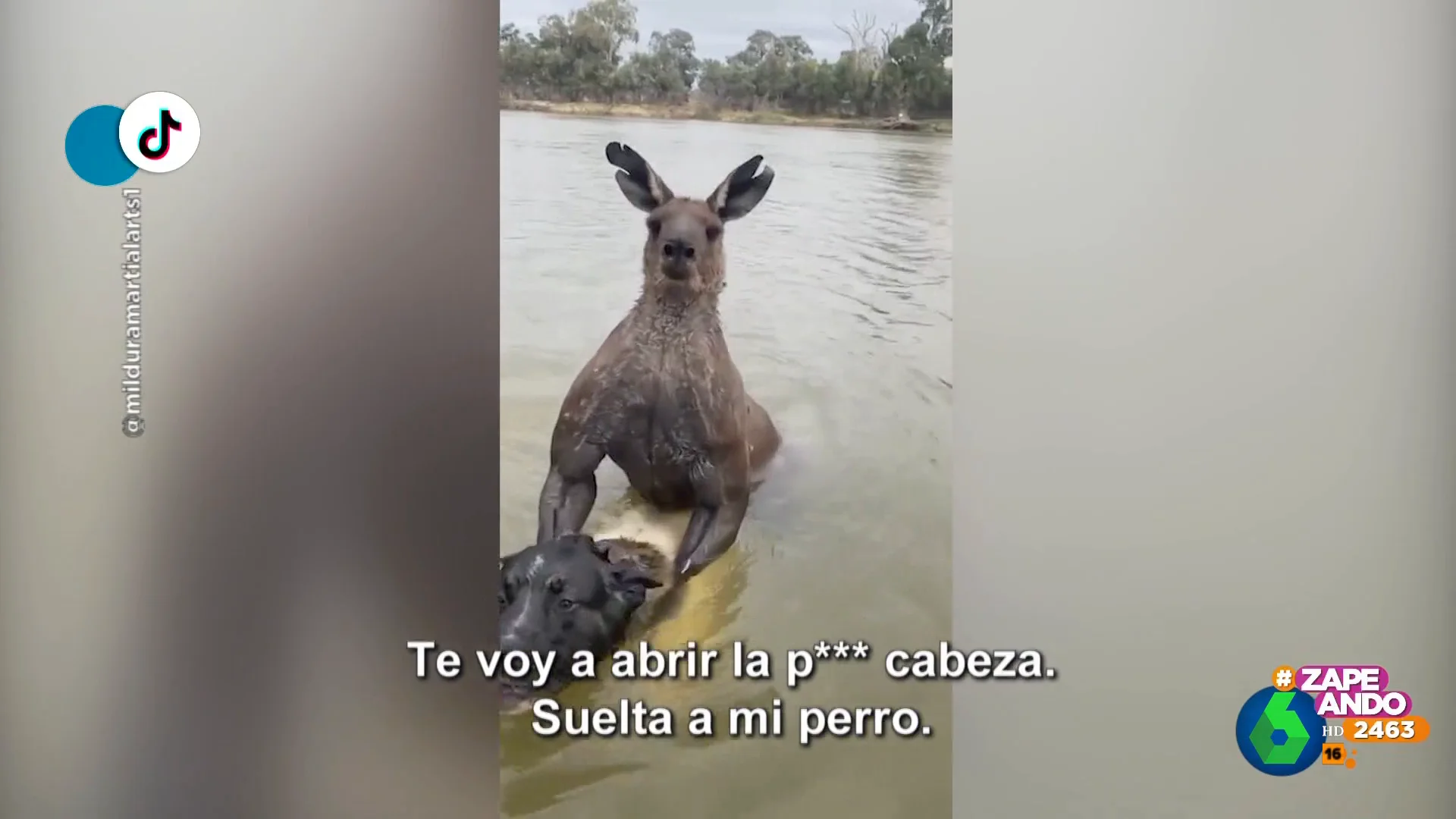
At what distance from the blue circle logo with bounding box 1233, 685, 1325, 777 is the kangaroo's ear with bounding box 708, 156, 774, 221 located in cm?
122

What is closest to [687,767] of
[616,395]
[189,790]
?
[616,395]

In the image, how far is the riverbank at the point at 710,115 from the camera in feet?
5.38

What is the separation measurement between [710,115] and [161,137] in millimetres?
893

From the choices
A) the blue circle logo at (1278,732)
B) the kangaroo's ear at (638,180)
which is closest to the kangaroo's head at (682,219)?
the kangaroo's ear at (638,180)

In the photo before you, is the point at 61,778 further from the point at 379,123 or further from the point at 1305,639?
the point at 1305,639

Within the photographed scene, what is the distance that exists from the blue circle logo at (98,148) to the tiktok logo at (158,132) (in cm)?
1

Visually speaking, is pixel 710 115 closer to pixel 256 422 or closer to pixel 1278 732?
pixel 256 422

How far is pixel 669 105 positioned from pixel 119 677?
1291 millimetres

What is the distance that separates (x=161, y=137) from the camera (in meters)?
1.59

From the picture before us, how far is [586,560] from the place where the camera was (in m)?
1.63

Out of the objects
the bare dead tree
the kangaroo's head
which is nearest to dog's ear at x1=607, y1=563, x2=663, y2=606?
the kangaroo's head

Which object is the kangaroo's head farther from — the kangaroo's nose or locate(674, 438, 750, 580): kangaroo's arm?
locate(674, 438, 750, 580): kangaroo's arm

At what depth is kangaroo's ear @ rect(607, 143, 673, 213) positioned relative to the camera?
1.65 m

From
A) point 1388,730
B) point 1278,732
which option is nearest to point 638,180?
point 1278,732
